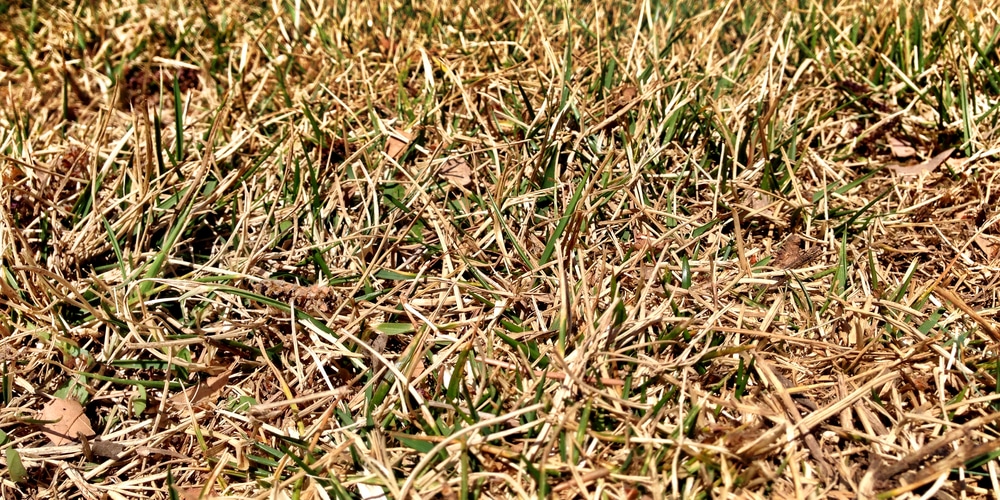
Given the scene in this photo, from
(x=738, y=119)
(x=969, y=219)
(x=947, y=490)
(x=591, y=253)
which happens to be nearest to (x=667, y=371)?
(x=591, y=253)

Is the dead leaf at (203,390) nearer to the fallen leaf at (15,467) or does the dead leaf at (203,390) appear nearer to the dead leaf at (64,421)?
the dead leaf at (64,421)

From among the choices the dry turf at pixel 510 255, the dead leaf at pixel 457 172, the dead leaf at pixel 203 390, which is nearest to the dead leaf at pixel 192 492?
the dry turf at pixel 510 255

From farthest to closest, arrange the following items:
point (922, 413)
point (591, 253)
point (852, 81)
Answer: point (852, 81)
point (591, 253)
point (922, 413)

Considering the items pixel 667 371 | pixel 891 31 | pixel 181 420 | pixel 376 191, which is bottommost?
pixel 181 420

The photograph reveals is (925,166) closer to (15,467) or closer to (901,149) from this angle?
(901,149)

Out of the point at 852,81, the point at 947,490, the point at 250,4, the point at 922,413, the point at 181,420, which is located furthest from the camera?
the point at 250,4

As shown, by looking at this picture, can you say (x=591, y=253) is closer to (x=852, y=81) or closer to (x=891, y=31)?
(x=852, y=81)

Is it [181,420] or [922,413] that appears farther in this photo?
[181,420]
